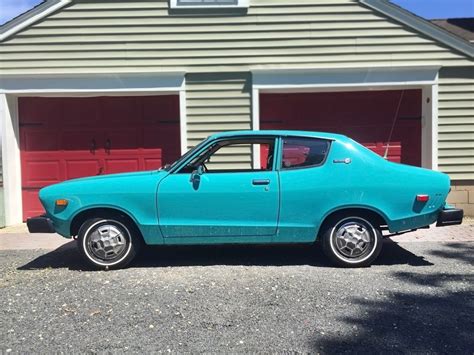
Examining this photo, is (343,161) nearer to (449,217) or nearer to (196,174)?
(449,217)

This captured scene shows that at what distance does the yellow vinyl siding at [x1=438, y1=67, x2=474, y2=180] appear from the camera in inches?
338

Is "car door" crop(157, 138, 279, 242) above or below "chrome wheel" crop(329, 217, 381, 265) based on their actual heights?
above

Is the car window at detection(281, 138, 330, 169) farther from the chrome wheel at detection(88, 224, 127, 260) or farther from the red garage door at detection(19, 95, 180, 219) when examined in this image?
the red garage door at detection(19, 95, 180, 219)

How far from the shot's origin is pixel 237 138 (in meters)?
5.66

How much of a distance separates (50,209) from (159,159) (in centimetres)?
370

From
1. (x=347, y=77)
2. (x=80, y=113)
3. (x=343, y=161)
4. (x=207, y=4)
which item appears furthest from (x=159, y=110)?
(x=343, y=161)

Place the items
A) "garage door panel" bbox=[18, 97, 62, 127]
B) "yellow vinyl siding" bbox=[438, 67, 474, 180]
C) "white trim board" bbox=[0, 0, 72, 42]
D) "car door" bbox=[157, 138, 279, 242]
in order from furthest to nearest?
"garage door panel" bbox=[18, 97, 62, 127]
"yellow vinyl siding" bbox=[438, 67, 474, 180]
"white trim board" bbox=[0, 0, 72, 42]
"car door" bbox=[157, 138, 279, 242]

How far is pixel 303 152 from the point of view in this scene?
5566 millimetres

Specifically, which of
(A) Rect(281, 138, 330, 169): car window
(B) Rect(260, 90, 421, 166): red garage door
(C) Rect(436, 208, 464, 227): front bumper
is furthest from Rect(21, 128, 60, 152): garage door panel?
(C) Rect(436, 208, 464, 227): front bumper

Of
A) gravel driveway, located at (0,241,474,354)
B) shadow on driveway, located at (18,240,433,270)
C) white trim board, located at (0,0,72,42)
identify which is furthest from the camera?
white trim board, located at (0,0,72,42)

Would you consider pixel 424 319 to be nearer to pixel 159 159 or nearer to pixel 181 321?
pixel 181 321

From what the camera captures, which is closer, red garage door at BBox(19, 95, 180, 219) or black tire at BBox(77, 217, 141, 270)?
black tire at BBox(77, 217, 141, 270)

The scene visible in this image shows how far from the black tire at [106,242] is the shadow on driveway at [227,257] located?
29 cm

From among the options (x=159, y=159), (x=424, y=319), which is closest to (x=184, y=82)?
(x=159, y=159)
